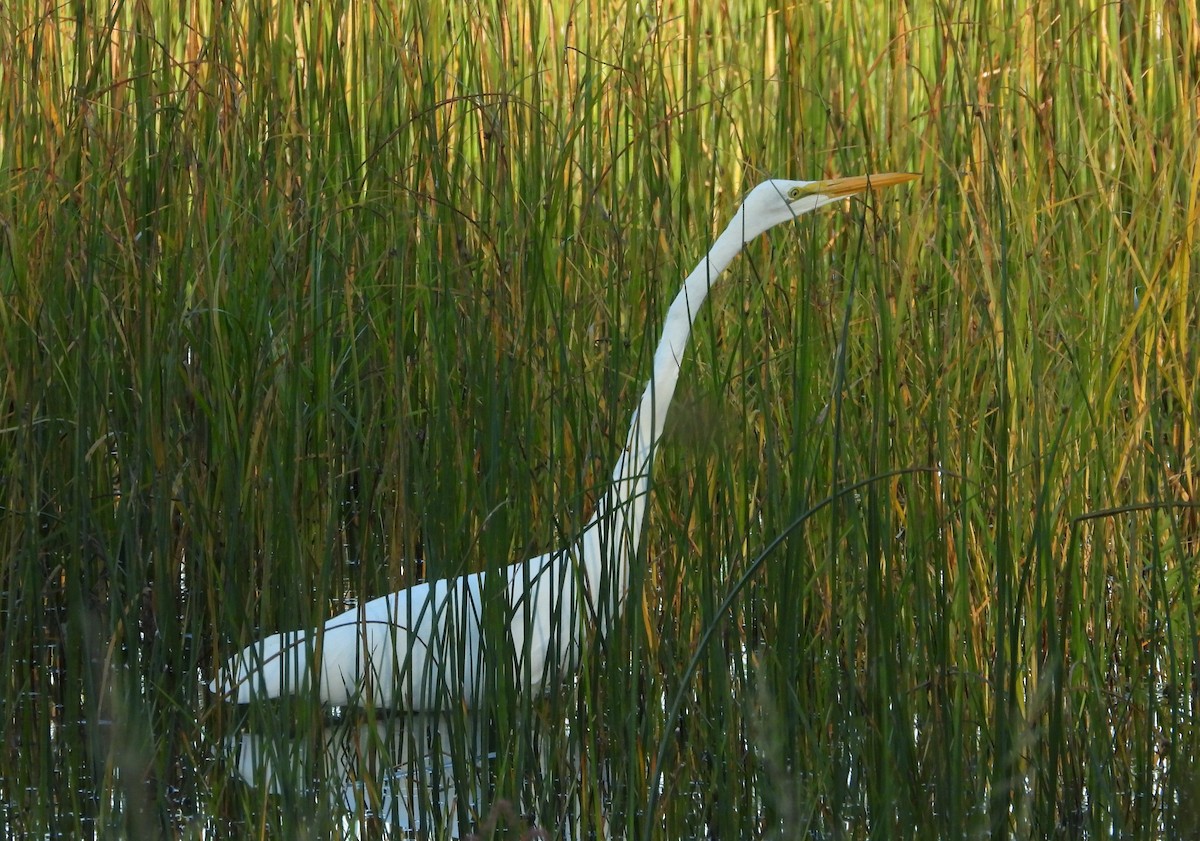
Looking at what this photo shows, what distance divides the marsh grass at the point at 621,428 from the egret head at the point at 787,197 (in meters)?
0.09

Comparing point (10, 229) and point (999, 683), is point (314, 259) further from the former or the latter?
point (999, 683)

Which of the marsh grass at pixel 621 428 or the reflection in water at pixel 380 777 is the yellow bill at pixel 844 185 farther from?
the reflection in water at pixel 380 777

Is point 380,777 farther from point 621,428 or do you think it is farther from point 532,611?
point 621,428

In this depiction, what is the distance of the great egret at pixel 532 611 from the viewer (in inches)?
67.7

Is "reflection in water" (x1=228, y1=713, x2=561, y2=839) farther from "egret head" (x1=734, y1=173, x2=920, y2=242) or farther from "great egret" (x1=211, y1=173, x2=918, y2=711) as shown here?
"egret head" (x1=734, y1=173, x2=920, y2=242)

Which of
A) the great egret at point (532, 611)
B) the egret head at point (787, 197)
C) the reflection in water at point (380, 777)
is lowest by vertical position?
the reflection in water at point (380, 777)

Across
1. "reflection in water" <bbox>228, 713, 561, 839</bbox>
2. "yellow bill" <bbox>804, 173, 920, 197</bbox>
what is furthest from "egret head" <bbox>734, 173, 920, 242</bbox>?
"reflection in water" <bbox>228, 713, 561, 839</bbox>

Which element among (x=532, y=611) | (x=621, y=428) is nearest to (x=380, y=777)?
(x=532, y=611)

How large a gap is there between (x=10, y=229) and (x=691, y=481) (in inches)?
43.4

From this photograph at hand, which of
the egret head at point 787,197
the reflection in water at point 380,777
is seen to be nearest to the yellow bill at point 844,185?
the egret head at point 787,197

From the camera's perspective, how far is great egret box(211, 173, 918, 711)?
67.7 inches

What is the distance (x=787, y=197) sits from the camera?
7.39 feet

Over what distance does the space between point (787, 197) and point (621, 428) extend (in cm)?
42

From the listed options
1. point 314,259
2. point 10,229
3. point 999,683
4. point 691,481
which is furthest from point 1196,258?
point 10,229
